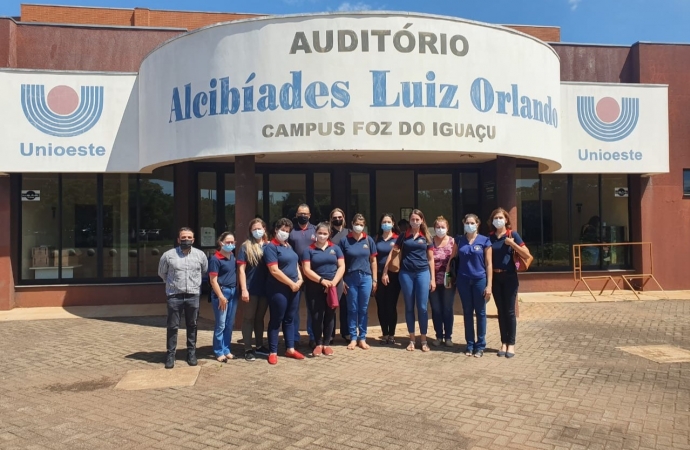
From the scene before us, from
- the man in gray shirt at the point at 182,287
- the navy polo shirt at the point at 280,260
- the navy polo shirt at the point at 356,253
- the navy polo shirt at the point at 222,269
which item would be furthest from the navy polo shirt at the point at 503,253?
the man in gray shirt at the point at 182,287

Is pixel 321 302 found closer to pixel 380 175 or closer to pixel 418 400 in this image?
pixel 418 400

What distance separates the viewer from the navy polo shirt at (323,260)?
6980 mm

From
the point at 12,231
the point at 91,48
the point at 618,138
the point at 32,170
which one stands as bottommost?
the point at 12,231

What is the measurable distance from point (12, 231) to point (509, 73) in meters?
10.4

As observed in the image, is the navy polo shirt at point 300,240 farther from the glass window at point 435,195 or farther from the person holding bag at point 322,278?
the glass window at point 435,195

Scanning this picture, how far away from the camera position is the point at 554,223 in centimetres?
1327

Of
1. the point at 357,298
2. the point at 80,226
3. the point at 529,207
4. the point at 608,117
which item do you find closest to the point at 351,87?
the point at 357,298

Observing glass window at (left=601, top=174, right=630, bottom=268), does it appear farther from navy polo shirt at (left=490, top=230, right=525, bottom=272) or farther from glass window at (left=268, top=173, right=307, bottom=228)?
navy polo shirt at (left=490, top=230, right=525, bottom=272)

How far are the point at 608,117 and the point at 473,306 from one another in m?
7.45

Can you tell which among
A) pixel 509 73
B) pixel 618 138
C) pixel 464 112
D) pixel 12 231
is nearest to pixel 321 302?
pixel 464 112

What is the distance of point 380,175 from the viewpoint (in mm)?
12875

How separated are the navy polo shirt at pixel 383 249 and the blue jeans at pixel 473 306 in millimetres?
1095

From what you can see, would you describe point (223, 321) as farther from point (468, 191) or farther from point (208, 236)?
point (468, 191)

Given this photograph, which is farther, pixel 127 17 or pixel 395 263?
pixel 127 17
